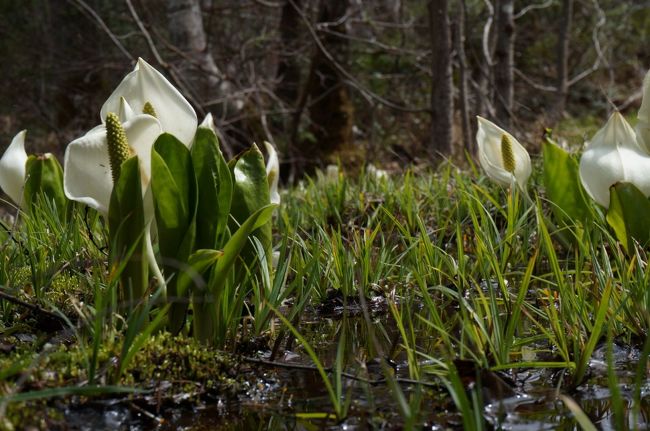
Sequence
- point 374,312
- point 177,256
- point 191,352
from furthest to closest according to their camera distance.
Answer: point 374,312 < point 177,256 < point 191,352

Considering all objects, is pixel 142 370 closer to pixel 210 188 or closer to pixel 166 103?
pixel 210 188

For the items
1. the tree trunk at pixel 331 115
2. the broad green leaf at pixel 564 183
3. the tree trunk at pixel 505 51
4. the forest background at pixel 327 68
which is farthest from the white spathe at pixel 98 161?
the tree trunk at pixel 331 115

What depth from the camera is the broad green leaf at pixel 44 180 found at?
2453 mm

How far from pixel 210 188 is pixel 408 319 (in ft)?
1.53

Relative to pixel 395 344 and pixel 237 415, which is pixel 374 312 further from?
pixel 237 415

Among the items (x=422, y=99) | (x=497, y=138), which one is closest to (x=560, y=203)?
(x=497, y=138)

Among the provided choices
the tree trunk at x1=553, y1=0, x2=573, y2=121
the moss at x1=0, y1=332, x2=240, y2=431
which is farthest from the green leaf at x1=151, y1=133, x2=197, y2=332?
the tree trunk at x1=553, y1=0, x2=573, y2=121

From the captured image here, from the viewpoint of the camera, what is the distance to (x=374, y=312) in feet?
5.88

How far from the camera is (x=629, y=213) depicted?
5.79ft

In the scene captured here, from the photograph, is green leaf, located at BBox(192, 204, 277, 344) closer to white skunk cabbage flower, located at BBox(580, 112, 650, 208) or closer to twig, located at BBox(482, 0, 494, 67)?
white skunk cabbage flower, located at BBox(580, 112, 650, 208)

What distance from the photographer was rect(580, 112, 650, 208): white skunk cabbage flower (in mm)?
1771

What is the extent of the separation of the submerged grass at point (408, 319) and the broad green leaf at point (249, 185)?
114 millimetres

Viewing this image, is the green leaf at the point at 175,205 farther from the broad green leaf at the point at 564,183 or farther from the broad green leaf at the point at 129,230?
the broad green leaf at the point at 564,183

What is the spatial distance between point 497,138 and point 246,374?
119cm
